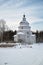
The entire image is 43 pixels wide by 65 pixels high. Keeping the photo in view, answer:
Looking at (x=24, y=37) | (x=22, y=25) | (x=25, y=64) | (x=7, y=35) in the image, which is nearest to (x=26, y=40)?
(x=24, y=37)

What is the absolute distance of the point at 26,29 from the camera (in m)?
34.5

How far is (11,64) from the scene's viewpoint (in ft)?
26.5

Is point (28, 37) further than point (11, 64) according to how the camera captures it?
Yes

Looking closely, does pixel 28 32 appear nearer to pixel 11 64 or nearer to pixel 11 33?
pixel 11 33

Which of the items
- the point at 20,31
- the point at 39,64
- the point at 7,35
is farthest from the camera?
the point at 7,35

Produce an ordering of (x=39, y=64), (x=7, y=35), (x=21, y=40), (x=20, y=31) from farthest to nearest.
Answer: (x=7, y=35), (x=20, y=31), (x=21, y=40), (x=39, y=64)

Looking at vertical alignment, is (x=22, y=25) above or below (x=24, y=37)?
above

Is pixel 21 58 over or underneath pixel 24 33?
underneath

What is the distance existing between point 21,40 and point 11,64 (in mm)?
24410

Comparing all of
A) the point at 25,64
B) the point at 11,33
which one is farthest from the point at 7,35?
the point at 25,64

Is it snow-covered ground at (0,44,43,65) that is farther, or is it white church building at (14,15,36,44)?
white church building at (14,15,36,44)

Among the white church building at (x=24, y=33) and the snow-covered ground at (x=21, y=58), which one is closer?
the snow-covered ground at (x=21, y=58)

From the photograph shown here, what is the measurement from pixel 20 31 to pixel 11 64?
26549mm

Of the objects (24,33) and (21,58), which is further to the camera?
(24,33)
